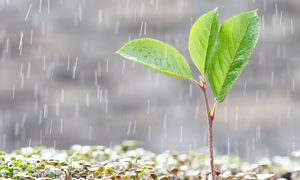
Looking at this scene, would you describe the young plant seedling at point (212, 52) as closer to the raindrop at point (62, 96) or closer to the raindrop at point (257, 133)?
the raindrop at point (257, 133)

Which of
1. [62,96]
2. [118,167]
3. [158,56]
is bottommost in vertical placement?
[118,167]

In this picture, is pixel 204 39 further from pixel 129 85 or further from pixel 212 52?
pixel 129 85

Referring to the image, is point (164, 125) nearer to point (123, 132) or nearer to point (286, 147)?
point (123, 132)

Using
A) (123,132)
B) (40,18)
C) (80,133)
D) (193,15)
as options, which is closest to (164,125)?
(123,132)

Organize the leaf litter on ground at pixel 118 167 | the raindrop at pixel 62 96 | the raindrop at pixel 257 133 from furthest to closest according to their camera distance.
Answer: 1. the raindrop at pixel 62 96
2. the raindrop at pixel 257 133
3. the leaf litter on ground at pixel 118 167

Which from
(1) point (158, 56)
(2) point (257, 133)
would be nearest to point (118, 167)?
(1) point (158, 56)

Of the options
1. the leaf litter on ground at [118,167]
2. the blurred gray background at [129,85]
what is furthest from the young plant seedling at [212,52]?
the blurred gray background at [129,85]

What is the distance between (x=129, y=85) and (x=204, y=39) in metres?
2.99

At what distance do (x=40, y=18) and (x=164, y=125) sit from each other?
1258 millimetres

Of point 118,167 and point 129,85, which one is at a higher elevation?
point 129,85

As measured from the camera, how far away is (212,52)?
93 centimetres

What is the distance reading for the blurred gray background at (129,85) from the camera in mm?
3787

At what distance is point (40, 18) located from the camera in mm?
3973

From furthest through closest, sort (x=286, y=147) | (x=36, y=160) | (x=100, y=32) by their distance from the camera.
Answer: (x=100, y=32), (x=286, y=147), (x=36, y=160)
